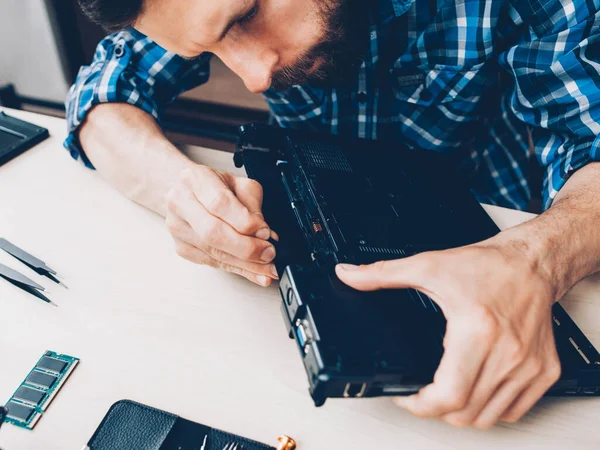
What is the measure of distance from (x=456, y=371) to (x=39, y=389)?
433 mm

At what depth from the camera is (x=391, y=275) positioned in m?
0.47

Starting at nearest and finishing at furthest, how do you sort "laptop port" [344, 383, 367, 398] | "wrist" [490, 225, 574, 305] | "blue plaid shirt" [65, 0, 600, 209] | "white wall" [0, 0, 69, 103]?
"laptop port" [344, 383, 367, 398] < "wrist" [490, 225, 574, 305] < "blue plaid shirt" [65, 0, 600, 209] < "white wall" [0, 0, 69, 103]

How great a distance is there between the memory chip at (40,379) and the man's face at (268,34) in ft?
1.44

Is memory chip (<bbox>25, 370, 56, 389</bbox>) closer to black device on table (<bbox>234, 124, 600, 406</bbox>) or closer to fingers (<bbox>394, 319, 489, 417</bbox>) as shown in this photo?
black device on table (<bbox>234, 124, 600, 406</bbox>)

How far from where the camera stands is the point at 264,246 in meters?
0.56

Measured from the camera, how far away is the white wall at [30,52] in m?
1.15

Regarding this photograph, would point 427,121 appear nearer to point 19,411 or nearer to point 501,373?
point 501,373

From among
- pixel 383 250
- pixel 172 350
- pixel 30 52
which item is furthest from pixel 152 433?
pixel 30 52

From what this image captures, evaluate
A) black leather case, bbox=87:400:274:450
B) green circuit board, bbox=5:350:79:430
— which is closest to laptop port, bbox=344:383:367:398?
black leather case, bbox=87:400:274:450

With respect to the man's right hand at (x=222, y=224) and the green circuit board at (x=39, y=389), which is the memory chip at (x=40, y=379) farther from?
the man's right hand at (x=222, y=224)

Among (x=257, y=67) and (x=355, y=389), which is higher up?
(x=257, y=67)

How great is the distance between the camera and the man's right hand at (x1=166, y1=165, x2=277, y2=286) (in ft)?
1.85

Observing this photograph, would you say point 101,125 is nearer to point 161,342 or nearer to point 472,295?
point 161,342

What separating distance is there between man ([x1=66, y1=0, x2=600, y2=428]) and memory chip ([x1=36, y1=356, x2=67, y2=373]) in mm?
197
